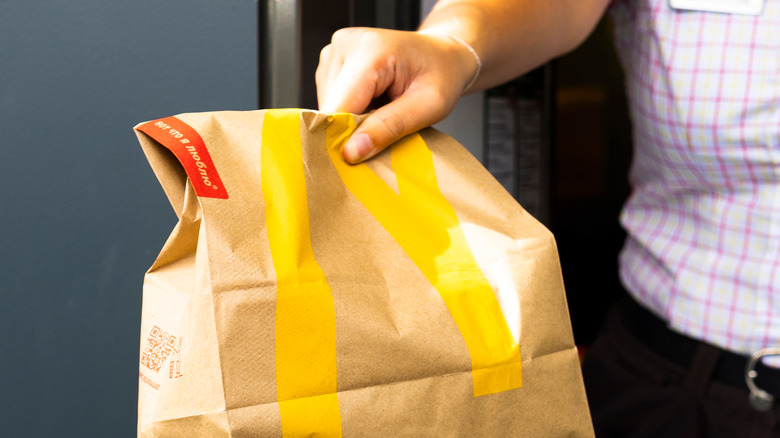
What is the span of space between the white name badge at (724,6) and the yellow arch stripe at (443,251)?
1.52ft

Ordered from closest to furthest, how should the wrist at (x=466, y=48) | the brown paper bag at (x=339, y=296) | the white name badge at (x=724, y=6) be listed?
1. the brown paper bag at (x=339, y=296)
2. the wrist at (x=466, y=48)
3. the white name badge at (x=724, y=6)

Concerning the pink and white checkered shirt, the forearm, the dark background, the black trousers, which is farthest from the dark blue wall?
the black trousers

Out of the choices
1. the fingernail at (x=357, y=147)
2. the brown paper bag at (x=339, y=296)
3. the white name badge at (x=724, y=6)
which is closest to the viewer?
the brown paper bag at (x=339, y=296)

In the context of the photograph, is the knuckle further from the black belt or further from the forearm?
the black belt

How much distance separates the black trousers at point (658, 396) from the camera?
78cm

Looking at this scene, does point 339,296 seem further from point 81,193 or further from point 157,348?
point 81,193

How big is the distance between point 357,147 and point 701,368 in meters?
0.58

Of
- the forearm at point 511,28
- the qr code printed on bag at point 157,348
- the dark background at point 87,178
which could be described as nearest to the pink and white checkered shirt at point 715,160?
the forearm at point 511,28

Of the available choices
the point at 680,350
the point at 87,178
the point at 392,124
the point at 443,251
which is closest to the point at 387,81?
the point at 392,124

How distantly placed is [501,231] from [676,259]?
0.41 m

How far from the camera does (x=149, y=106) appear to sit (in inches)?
22.7

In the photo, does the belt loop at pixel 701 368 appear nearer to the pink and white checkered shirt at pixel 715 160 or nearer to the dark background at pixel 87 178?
the pink and white checkered shirt at pixel 715 160

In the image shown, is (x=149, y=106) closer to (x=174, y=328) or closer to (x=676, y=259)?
(x=174, y=328)

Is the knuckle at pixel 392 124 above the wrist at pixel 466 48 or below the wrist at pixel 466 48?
below
